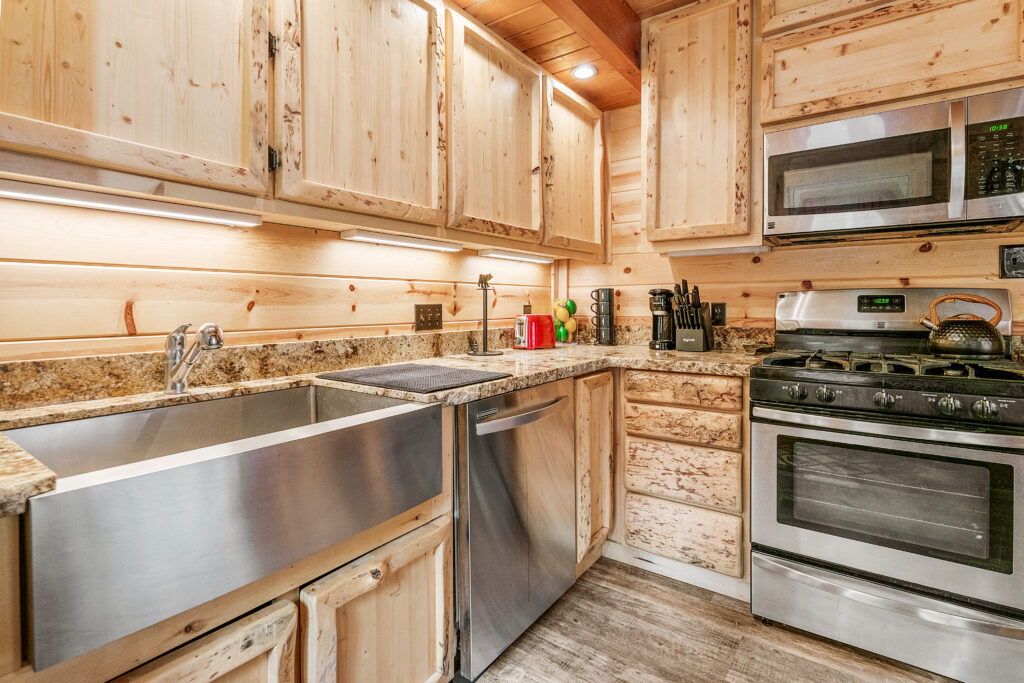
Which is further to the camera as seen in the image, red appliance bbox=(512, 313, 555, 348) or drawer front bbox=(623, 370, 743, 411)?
red appliance bbox=(512, 313, 555, 348)

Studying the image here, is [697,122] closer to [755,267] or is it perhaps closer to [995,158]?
[755,267]

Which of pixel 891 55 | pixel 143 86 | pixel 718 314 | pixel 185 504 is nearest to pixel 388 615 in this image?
pixel 185 504

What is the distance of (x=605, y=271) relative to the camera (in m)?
2.78

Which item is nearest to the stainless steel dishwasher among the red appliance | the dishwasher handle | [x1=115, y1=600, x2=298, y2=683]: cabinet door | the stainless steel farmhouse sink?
the dishwasher handle

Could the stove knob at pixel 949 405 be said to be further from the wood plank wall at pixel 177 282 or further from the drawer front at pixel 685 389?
the wood plank wall at pixel 177 282

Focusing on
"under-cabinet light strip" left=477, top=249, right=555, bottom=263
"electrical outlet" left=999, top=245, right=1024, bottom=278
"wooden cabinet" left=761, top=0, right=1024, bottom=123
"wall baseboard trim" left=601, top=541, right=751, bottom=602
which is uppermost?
"wooden cabinet" left=761, top=0, right=1024, bottom=123

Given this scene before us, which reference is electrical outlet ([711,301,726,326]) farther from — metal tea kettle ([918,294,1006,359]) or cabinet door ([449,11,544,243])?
cabinet door ([449,11,544,243])

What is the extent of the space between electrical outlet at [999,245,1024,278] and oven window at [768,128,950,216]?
1.47 ft

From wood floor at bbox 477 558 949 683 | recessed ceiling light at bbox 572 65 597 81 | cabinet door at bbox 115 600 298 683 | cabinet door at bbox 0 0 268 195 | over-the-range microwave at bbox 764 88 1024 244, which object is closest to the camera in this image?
cabinet door at bbox 115 600 298 683

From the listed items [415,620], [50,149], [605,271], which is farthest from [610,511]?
[50,149]

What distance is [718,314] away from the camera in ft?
7.92

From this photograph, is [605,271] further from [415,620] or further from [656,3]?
[415,620]

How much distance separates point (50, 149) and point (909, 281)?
2.74 metres

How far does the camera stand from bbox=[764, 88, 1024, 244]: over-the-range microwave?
1581 mm
